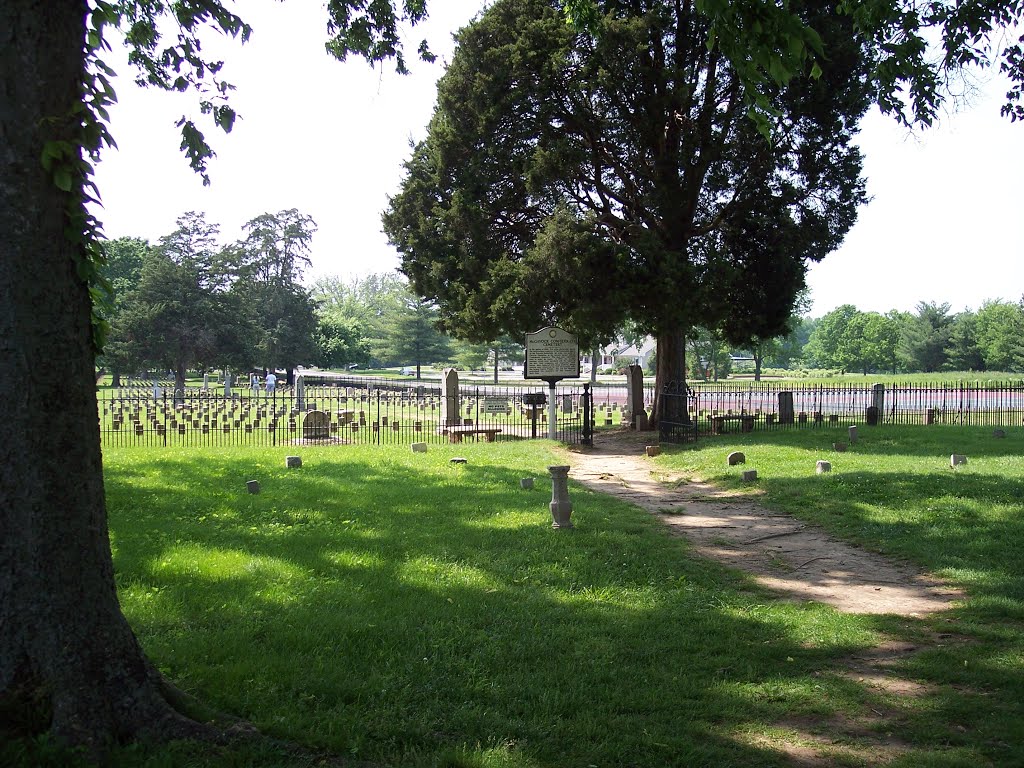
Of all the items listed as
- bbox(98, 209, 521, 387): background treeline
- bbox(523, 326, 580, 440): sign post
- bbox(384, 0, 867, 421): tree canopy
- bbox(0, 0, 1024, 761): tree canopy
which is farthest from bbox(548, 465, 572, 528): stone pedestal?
bbox(98, 209, 521, 387): background treeline

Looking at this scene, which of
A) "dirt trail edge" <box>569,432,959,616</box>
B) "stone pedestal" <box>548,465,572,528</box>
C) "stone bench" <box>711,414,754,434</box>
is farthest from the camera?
"stone bench" <box>711,414,754,434</box>

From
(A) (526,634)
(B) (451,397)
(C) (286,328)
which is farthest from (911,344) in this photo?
(A) (526,634)

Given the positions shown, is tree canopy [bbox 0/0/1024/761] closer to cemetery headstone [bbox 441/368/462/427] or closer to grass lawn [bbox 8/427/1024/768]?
grass lawn [bbox 8/427/1024/768]

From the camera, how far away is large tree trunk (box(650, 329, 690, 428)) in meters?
21.5

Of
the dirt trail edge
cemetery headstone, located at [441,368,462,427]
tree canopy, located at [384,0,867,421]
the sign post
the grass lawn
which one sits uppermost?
tree canopy, located at [384,0,867,421]

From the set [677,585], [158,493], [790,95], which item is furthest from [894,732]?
[790,95]

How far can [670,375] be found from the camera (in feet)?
76.5

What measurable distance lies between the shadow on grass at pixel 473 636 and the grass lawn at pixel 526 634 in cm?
2

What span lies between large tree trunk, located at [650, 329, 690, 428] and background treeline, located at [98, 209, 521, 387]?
13.5 meters

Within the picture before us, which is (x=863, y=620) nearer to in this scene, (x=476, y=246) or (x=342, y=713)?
(x=342, y=713)

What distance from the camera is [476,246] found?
2294 centimetres

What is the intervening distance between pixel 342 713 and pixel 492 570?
3215 mm

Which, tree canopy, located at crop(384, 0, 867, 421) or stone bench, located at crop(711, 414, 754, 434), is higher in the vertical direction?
tree canopy, located at crop(384, 0, 867, 421)

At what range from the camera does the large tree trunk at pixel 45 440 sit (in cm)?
334
